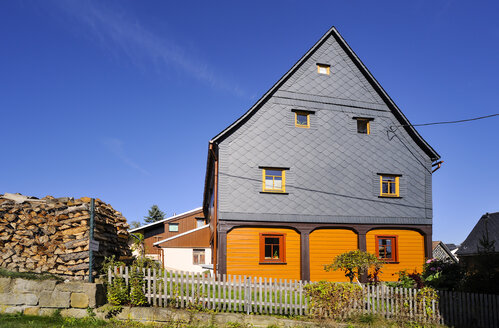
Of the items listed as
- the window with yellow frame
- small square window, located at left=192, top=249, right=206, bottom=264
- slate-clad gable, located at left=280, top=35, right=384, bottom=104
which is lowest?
small square window, located at left=192, top=249, right=206, bottom=264

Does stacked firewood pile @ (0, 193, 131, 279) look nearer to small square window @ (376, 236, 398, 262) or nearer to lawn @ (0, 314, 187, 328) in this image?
lawn @ (0, 314, 187, 328)

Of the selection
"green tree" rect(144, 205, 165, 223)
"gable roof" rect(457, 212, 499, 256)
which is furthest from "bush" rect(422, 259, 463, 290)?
"green tree" rect(144, 205, 165, 223)

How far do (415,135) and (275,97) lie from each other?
27.9 ft

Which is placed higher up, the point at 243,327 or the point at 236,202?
the point at 236,202

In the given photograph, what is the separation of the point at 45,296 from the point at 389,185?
691 inches

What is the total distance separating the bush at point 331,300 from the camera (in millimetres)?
12930

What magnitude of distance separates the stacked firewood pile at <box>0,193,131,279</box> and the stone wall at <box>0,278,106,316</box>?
2.57ft

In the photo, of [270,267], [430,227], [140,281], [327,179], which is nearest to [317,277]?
[270,267]

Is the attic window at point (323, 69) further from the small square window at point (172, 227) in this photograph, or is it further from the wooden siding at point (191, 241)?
the small square window at point (172, 227)

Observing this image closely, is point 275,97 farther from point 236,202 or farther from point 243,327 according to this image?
point 243,327

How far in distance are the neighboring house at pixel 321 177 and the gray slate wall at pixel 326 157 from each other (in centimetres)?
5

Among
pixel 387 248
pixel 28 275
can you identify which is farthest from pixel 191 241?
pixel 28 275

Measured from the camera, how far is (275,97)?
70.2 feet

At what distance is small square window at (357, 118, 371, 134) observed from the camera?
22.6 meters
